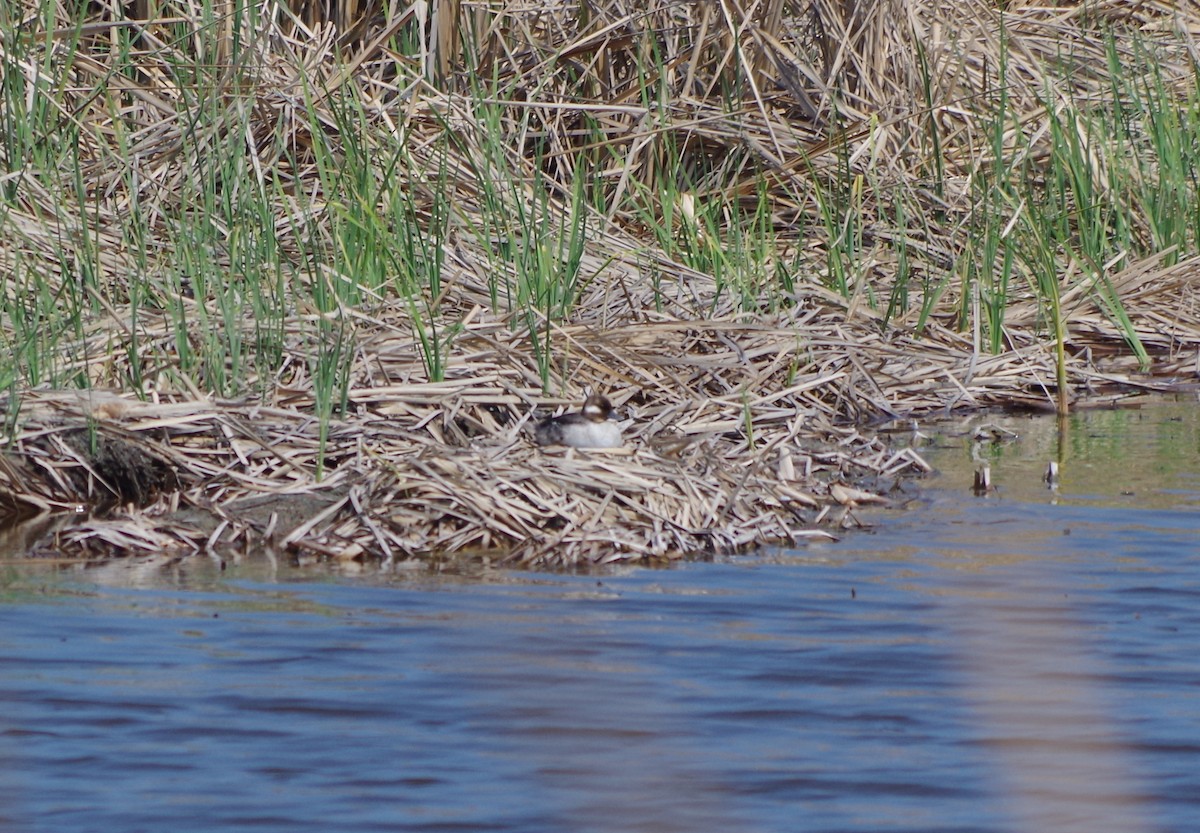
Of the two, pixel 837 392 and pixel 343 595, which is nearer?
pixel 343 595

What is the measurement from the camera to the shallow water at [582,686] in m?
3.27

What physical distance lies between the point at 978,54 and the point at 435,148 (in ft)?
13.6

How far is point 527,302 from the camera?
744 cm

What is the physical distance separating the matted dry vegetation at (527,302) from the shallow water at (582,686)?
474 millimetres

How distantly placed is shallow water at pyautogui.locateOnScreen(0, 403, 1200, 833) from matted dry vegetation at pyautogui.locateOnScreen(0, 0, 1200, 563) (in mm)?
474

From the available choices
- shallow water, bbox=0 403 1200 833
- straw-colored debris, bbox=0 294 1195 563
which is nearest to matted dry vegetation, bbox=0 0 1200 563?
straw-colored debris, bbox=0 294 1195 563

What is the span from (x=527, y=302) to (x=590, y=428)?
4.75ft

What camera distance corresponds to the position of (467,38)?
413 inches

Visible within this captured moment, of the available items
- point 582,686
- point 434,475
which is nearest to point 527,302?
point 434,475

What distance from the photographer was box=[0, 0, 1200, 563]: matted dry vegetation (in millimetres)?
5828

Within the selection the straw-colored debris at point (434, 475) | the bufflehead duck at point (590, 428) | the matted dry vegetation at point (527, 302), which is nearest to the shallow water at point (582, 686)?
the straw-colored debris at point (434, 475)

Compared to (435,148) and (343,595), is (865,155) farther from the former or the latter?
(343,595)

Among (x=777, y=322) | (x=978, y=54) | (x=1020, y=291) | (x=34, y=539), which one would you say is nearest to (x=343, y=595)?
(x=34, y=539)

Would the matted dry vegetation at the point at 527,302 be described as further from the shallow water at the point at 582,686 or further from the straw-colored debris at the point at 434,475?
the shallow water at the point at 582,686
